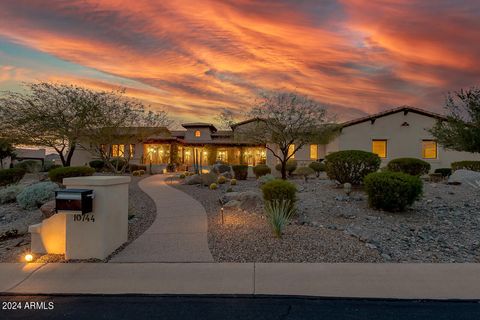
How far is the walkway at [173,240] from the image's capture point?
5988 mm

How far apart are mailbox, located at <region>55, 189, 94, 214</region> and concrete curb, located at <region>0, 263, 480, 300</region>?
994mm

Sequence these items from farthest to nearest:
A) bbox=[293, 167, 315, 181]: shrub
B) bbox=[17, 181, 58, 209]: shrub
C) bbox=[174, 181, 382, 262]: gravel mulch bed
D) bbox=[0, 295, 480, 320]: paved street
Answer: bbox=[293, 167, 315, 181]: shrub → bbox=[17, 181, 58, 209]: shrub → bbox=[174, 181, 382, 262]: gravel mulch bed → bbox=[0, 295, 480, 320]: paved street

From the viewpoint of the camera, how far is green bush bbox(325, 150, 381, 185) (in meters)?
13.2

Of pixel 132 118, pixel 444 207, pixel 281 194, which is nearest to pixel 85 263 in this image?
pixel 281 194

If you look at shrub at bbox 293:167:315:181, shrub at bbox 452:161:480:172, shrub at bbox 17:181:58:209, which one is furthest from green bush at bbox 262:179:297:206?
shrub at bbox 452:161:480:172

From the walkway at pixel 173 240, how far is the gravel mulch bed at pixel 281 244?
281mm

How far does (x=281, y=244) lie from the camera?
6578mm

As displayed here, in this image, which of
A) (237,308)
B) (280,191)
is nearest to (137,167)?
(280,191)

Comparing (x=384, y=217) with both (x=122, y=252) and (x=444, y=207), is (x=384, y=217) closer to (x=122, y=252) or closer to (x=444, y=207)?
(x=444, y=207)

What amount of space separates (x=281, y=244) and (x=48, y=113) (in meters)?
20.0

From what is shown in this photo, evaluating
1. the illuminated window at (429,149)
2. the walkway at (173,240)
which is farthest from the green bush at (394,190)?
the illuminated window at (429,149)

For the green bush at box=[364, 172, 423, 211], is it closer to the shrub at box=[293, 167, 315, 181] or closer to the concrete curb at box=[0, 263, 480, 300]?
the concrete curb at box=[0, 263, 480, 300]

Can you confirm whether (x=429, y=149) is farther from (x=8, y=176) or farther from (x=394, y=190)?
(x=8, y=176)

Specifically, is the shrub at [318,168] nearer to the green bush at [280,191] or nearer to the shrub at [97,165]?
the green bush at [280,191]
